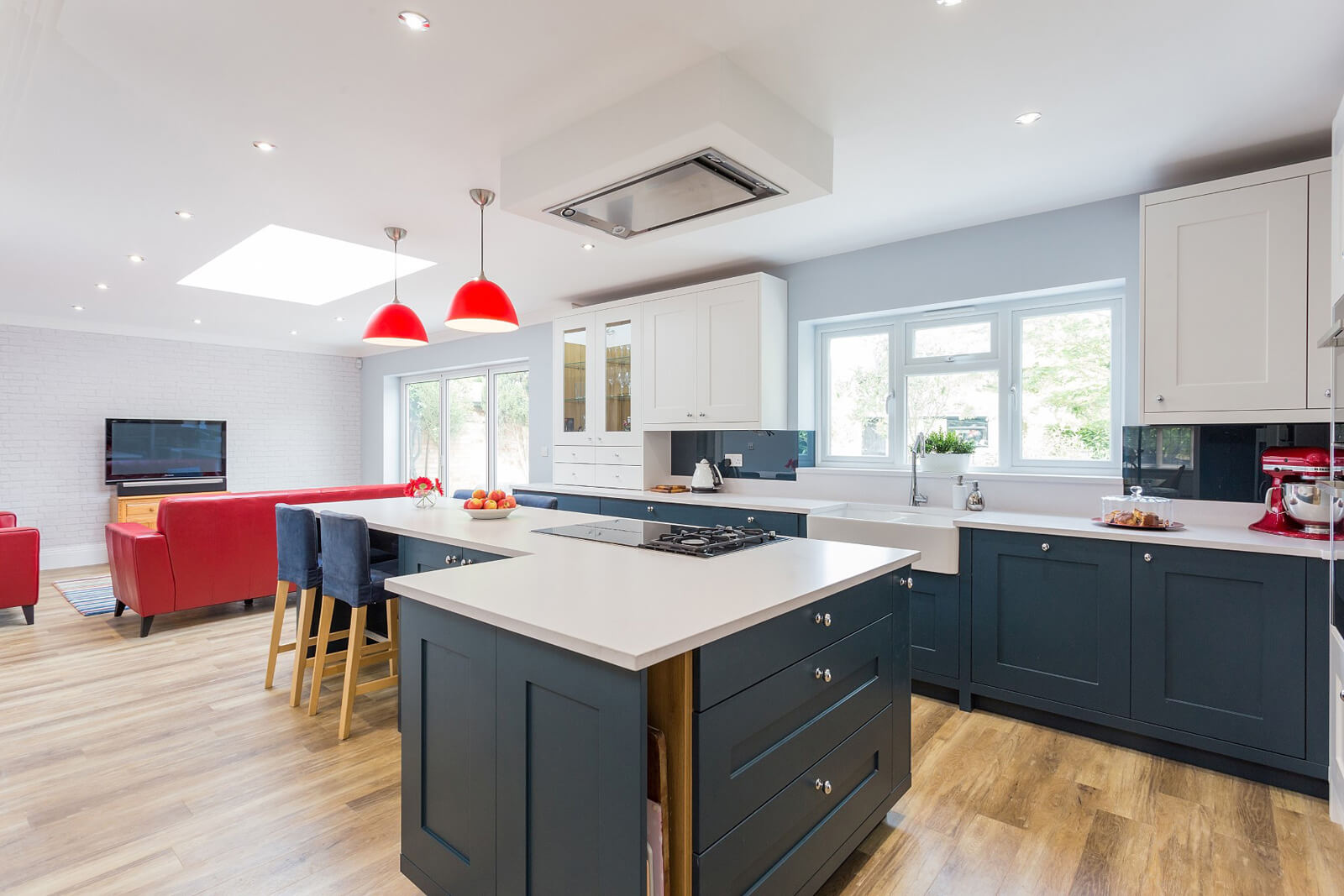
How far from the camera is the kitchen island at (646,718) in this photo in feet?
4.18

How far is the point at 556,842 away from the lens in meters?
1.36

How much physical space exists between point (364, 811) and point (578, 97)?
2.51 metres

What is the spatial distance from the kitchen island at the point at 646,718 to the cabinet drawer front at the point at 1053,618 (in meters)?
1.10

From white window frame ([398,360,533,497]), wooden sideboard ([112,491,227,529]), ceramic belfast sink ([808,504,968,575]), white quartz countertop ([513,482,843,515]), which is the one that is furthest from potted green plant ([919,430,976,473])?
wooden sideboard ([112,491,227,529])

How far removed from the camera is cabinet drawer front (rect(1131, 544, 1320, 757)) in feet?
7.57

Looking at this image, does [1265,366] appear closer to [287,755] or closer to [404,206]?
[404,206]

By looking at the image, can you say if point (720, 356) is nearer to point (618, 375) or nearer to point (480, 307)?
point (618, 375)

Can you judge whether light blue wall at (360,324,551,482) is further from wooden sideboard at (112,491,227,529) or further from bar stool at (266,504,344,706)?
bar stool at (266,504,344,706)

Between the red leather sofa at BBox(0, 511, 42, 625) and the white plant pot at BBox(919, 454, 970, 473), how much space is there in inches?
223

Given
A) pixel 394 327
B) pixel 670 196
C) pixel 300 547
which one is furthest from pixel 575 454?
pixel 670 196

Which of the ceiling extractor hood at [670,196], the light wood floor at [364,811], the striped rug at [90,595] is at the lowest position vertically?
the light wood floor at [364,811]

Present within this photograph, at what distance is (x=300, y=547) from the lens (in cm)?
304

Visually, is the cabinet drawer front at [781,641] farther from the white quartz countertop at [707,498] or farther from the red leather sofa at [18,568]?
the red leather sofa at [18,568]

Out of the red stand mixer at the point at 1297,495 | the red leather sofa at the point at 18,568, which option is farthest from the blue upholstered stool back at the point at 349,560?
the red stand mixer at the point at 1297,495
